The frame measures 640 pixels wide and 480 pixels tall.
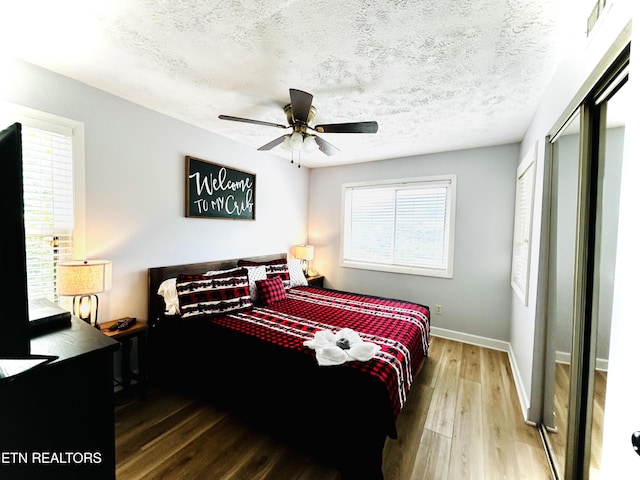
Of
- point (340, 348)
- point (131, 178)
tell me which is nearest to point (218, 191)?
point (131, 178)

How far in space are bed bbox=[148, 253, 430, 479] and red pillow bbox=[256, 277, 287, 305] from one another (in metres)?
0.01

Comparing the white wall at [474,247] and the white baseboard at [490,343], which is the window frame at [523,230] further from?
the white baseboard at [490,343]

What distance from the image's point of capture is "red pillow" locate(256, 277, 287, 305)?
9.70 feet

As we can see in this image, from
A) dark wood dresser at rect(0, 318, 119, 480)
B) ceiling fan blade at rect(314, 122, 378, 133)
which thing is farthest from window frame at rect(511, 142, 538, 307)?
dark wood dresser at rect(0, 318, 119, 480)

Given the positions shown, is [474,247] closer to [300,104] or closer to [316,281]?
[316,281]

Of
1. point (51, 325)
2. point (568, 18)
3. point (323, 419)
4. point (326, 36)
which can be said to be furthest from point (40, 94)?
point (568, 18)

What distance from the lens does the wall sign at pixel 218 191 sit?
2932 millimetres

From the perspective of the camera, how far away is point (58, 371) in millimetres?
896

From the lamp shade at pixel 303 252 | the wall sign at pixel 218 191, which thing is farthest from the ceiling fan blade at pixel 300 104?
the lamp shade at pixel 303 252

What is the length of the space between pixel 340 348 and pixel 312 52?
1.95 meters

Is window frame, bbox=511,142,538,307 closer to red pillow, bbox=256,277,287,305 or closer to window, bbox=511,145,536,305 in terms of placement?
window, bbox=511,145,536,305

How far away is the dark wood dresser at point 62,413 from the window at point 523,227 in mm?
2870

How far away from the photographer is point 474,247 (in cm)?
348

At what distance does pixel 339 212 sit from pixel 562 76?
3148mm
